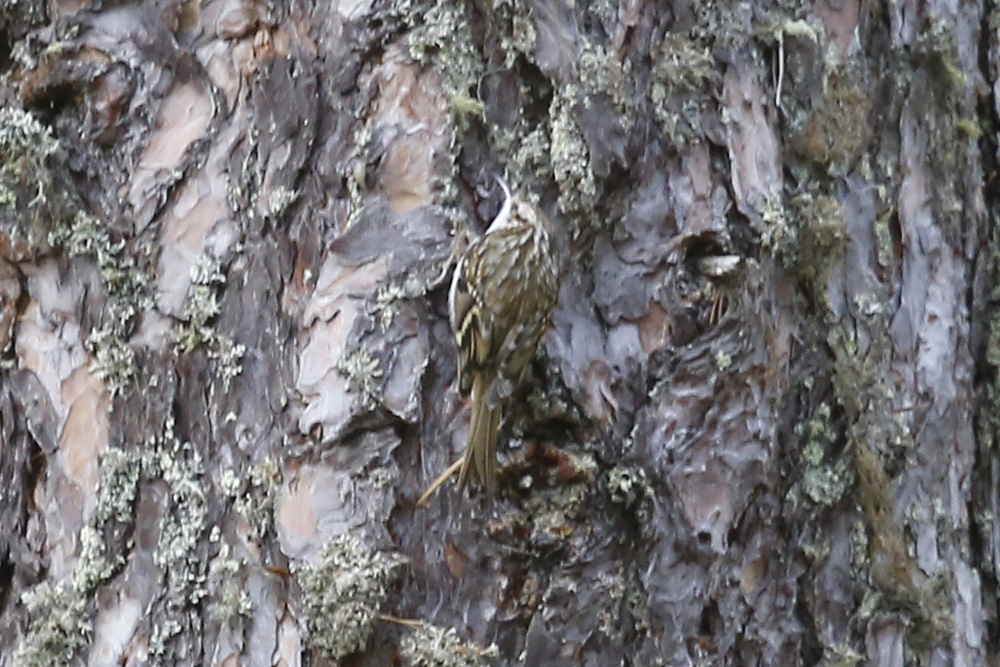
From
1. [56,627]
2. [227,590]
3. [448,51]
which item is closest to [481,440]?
[227,590]

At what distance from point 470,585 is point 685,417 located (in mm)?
362

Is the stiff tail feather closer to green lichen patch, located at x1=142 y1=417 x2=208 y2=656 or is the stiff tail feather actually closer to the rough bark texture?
the rough bark texture

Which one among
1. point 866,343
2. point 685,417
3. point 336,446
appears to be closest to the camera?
point 336,446

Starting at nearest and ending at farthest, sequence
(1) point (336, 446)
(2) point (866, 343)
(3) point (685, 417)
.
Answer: (1) point (336, 446) → (3) point (685, 417) → (2) point (866, 343)

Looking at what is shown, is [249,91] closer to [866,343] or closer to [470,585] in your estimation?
[470,585]

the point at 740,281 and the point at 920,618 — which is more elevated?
the point at 740,281

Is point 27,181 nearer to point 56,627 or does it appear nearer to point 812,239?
point 56,627

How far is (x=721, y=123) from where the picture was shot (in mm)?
1683

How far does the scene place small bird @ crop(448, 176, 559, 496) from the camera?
4.95 ft

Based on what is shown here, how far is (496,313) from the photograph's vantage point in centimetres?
172

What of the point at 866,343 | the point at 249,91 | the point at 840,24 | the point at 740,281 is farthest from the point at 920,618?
the point at 249,91

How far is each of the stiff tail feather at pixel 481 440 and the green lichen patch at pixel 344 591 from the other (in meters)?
0.14

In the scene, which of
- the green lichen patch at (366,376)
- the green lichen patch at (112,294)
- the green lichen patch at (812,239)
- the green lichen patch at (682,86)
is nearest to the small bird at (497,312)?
the green lichen patch at (366,376)

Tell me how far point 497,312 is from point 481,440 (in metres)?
0.27
